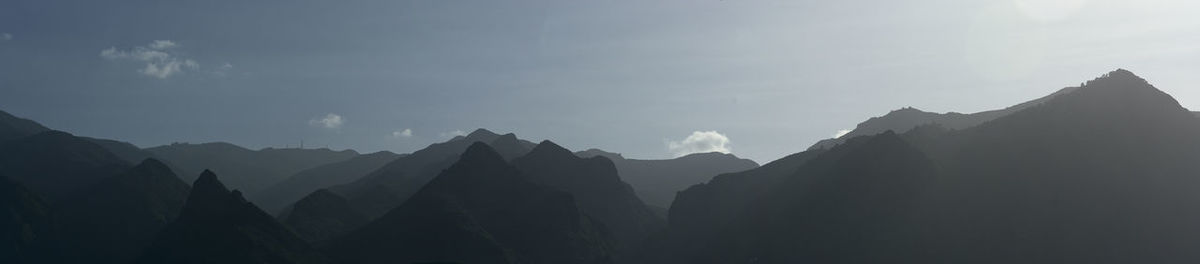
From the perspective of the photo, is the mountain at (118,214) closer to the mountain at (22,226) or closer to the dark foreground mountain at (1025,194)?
the mountain at (22,226)

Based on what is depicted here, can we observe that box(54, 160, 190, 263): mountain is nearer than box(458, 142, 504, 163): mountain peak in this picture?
Yes

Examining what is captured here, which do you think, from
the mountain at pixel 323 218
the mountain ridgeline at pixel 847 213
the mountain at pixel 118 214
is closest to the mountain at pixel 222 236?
the mountain ridgeline at pixel 847 213

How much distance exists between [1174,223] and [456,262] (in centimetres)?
8962

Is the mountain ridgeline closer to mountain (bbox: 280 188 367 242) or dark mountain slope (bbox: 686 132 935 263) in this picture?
dark mountain slope (bbox: 686 132 935 263)

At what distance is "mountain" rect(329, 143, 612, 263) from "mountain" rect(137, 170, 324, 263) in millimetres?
10828

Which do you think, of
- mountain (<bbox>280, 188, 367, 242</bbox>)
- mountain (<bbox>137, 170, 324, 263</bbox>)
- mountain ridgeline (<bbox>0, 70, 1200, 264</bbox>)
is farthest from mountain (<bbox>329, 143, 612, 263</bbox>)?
mountain (<bbox>280, 188, 367, 242</bbox>)

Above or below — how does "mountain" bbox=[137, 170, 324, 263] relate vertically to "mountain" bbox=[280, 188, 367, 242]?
below

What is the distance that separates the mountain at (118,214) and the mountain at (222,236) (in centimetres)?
3643

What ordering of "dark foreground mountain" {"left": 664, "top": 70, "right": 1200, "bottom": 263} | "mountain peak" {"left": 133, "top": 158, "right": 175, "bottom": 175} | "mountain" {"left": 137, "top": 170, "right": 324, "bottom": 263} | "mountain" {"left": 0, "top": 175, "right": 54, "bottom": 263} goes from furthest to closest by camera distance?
"mountain peak" {"left": 133, "top": 158, "right": 175, "bottom": 175}
"mountain" {"left": 0, "top": 175, "right": 54, "bottom": 263}
"mountain" {"left": 137, "top": 170, "right": 324, "bottom": 263}
"dark foreground mountain" {"left": 664, "top": 70, "right": 1200, "bottom": 263}

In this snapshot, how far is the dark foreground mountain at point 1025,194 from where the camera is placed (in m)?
97.4

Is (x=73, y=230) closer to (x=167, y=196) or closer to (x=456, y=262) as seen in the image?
(x=167, y=196)

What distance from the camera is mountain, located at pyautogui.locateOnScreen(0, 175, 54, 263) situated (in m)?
139

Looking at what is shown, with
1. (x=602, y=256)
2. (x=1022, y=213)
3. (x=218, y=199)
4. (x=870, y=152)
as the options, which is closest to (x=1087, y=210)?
(x=1022, y=213)

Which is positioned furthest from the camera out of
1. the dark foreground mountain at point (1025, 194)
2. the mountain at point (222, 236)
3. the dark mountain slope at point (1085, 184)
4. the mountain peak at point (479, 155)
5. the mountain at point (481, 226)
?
the mountain peak at point (479, 155)
